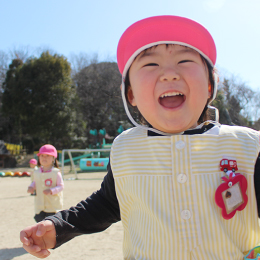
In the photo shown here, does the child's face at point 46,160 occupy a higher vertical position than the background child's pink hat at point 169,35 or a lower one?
lower

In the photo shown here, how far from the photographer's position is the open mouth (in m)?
1.27

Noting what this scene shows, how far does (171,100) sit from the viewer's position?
1288 mm

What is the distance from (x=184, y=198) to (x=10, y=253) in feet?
11.7

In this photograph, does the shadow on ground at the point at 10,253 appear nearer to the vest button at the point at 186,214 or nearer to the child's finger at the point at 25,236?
the child's finger at the point at 25,236

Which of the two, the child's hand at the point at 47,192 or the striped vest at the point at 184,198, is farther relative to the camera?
the child's hand at the point at 47,192

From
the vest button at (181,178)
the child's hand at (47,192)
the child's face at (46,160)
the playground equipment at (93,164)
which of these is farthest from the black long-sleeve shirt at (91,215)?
the playground equipment at (93,164)

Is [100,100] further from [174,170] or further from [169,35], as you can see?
[174,170]

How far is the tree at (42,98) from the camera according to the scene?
19.5 m

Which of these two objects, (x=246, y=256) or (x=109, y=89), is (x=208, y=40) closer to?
(x=246, y=256)

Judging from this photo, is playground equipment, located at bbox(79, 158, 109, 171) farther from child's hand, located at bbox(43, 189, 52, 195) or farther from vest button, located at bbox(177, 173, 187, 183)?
vest button, located at bbox(177, 173, 187, 183)

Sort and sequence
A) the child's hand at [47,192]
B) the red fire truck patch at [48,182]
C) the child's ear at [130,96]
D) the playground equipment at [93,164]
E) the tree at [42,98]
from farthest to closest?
the tree at [42,98] → the playground equipment at [93,164] → the red fire truck patch at [48,182] → the child's hand at [47,192] → the child's ear at [130,96]

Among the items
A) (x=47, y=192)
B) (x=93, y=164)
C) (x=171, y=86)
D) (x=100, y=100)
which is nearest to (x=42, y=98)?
(x=100, y=100)

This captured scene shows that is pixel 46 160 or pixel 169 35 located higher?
pixel 169 35

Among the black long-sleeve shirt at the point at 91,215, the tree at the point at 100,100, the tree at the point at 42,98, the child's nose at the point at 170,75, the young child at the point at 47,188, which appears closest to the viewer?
the child's nose at the point at 170,75
